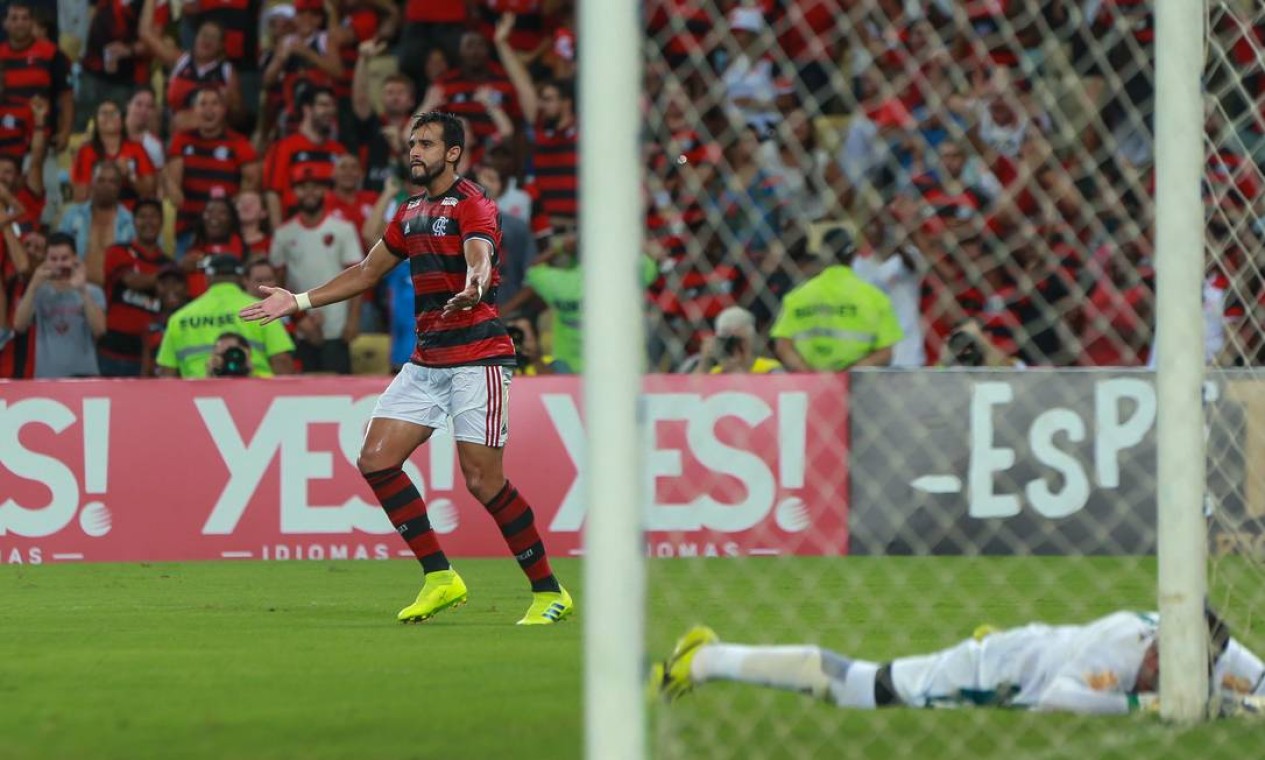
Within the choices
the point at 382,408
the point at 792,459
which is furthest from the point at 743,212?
the point at 382,408

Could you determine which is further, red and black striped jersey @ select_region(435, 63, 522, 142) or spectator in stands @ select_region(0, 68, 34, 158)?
spectator in stands @ select_region(0, 68, 34, 158)

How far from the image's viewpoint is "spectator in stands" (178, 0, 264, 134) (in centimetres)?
1689

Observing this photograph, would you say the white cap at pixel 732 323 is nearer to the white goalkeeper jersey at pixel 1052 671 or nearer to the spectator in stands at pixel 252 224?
the spectator in stands at pixel 252 224

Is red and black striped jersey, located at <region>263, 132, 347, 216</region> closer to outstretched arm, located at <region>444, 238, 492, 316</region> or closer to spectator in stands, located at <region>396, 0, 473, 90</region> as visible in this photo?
spectator in stands, located at <region>396, 0, 473, 90</region>

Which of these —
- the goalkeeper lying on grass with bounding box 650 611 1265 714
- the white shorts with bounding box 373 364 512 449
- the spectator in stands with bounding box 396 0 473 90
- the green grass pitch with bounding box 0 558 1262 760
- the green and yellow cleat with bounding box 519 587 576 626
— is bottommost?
the green grass pitch with bounding box 0 558 1262 760

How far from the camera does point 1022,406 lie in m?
12.4

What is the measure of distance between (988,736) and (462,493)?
287 inches

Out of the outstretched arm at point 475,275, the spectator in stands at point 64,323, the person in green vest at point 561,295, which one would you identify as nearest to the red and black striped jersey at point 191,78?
the spectator in stands at point 64,323

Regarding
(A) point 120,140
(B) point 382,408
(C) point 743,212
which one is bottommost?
(B) point 382,408

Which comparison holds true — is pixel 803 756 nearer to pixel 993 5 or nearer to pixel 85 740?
pixel 85 740

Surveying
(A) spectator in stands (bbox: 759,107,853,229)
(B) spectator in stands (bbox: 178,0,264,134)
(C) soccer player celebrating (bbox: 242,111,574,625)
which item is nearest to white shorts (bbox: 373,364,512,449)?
(C) soccer player celebrating (bbox: 242,111,574,625)

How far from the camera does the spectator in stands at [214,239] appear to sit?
49.1 ft

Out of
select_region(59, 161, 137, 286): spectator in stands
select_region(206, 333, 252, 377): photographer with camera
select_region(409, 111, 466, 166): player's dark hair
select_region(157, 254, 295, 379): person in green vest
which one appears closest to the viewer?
select_region(409, 111, 466, 166): player's dark hair

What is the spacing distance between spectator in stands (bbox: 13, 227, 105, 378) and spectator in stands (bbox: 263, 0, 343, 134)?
2279mm
